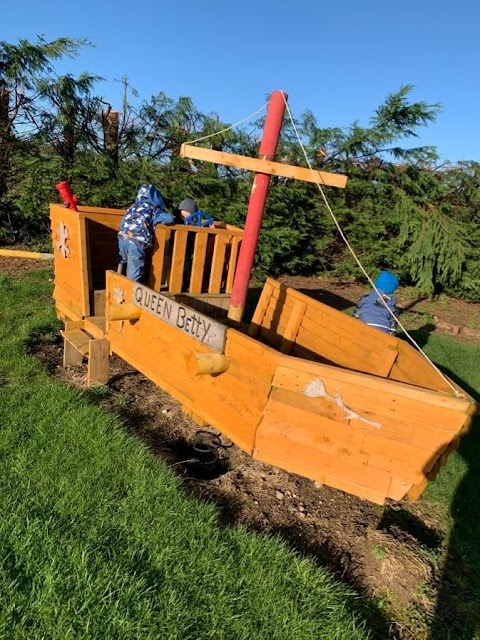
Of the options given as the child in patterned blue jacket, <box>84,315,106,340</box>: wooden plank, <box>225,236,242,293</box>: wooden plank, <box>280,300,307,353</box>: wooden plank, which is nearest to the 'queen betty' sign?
<box>84,315,106,340</box>: wooden plank

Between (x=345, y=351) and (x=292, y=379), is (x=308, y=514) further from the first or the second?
(x=345, y=351)

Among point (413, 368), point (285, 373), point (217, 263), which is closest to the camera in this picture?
point (285, 373)

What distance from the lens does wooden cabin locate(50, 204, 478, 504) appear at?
8.56ft

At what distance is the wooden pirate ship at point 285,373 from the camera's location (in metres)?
2.62

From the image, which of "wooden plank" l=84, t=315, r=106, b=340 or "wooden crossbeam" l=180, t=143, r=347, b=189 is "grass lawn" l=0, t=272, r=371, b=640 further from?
"wooden crossbeam" l=180, t=143, r=347, b=189

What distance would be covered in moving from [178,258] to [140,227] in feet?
1.68

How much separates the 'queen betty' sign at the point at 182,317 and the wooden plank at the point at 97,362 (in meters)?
0.79

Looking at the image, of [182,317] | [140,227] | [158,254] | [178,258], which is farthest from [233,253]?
[182,317]

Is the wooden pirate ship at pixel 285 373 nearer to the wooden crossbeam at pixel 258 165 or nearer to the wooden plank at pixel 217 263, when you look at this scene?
the wooden crossbeam at pixel 258 165

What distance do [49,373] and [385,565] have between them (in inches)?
136

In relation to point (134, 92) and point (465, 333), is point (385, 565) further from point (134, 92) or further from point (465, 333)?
point (134, 92)

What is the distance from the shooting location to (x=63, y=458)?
3.19 meters

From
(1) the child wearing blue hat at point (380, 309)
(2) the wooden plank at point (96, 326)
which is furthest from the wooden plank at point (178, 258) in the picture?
(1) the child wearing blue hat at point (380, 309)

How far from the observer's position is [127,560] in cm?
238
